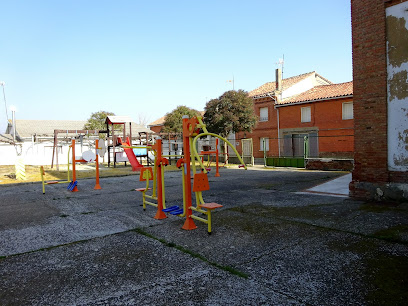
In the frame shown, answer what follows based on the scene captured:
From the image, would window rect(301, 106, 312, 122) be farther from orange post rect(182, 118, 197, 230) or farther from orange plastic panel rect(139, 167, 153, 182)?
orange post rect(182, 118, 197, 230)

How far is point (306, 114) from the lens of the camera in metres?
24.2

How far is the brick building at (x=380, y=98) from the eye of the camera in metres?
6.00

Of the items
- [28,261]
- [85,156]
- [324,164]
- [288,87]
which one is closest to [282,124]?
[288,87]

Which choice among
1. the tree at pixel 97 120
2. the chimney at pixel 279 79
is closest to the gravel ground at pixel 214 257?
the chimney at pixel 279 79

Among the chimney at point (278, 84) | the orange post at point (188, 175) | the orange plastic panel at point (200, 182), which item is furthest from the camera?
the chimney at point (278, 84)

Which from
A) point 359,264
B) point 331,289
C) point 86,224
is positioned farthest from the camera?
point 86,224

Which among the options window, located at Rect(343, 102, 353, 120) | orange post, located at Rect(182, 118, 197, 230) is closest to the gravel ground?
orange post, located at Rect(182, 118, 197, 230)

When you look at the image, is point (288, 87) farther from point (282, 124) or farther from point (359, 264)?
point (359, 264)

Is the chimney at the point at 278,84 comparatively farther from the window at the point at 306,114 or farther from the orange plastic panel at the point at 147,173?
the orange plastic panel at the point at 147,173

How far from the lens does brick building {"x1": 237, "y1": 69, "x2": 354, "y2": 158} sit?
854 inches

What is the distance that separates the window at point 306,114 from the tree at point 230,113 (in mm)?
4476

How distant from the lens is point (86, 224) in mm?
5195

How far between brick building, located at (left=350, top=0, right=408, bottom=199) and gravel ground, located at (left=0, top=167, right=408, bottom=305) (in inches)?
25.7

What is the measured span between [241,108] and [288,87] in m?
6.82
